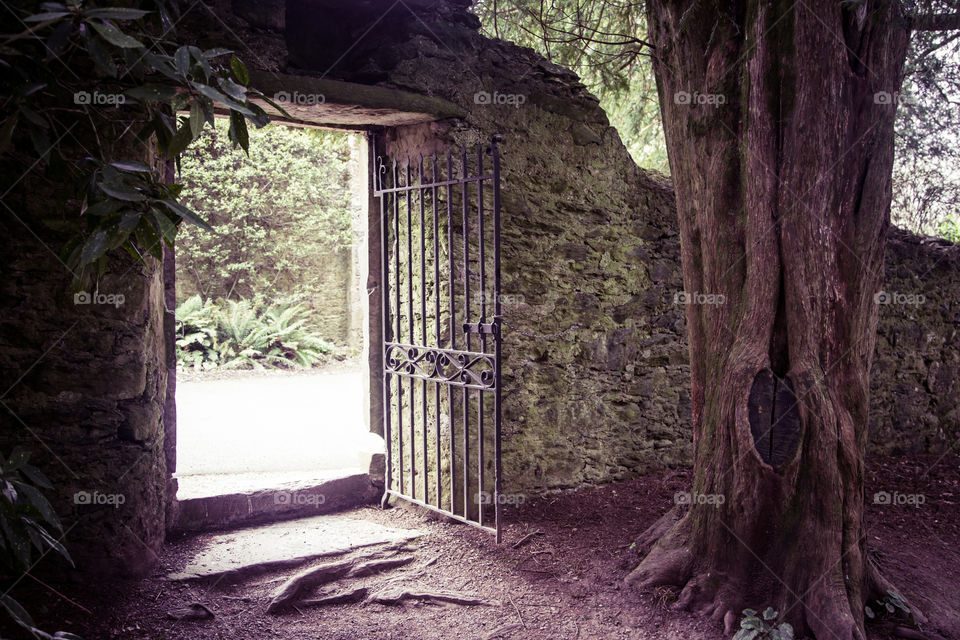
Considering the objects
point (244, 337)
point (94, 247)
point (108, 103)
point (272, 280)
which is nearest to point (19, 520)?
point (94, 247)

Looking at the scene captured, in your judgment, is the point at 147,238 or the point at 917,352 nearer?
the point at 147,238

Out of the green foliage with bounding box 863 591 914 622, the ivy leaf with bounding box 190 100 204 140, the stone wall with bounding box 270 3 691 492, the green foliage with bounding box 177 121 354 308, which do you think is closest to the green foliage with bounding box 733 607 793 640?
the green foliage with bounding box 863 591 914 622

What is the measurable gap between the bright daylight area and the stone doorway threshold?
0.03 meters

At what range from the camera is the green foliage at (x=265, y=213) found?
11.9 metres

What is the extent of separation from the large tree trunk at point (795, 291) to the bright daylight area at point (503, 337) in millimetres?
13

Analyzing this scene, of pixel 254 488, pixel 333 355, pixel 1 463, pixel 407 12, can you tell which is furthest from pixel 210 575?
pixel 333 355

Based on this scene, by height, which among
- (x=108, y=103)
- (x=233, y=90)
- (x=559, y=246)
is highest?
(x=108, y=103)

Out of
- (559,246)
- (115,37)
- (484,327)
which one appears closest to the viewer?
(115,37)

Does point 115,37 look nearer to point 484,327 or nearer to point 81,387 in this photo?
point 81,387

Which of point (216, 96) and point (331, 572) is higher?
point (216, 96)

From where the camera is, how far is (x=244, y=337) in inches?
438

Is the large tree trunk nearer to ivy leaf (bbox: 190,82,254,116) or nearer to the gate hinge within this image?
the gate hinge

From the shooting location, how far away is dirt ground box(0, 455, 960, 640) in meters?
3.10

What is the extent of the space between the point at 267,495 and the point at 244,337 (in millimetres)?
7263
